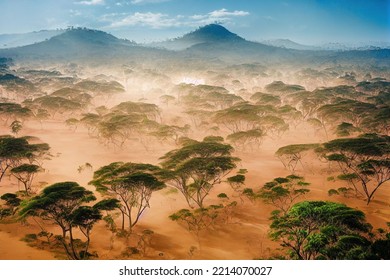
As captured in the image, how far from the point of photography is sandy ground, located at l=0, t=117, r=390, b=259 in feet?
65.1

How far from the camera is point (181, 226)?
2362 centimetres

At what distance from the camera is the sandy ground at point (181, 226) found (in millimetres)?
19828

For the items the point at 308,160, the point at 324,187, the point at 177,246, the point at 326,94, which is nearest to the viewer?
the point at 177,246

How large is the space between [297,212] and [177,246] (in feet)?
30.6

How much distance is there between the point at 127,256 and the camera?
19016 mm

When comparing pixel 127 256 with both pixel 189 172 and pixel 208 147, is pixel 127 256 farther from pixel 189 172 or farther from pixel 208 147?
pixel 208 147

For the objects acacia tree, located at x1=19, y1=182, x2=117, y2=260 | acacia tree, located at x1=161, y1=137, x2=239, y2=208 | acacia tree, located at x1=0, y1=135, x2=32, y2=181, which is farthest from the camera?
acacia tree, located at x1=0, y1=135, x2=32, y2=181

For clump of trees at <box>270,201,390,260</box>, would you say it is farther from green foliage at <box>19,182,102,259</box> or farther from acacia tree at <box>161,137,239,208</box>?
green foliage at <box>19,182,102,259</box>

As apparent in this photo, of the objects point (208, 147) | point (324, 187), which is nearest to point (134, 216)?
point (208, 147)

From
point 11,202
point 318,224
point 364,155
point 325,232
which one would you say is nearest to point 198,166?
point 318,224

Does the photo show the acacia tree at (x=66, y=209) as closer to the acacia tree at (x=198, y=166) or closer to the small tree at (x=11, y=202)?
the acacia tree at (x=198, y=166)

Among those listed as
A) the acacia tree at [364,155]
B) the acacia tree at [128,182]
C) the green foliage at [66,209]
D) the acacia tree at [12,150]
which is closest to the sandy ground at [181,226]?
the acacia tree at [364,155]

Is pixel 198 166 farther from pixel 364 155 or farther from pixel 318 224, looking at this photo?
pixel 364 155

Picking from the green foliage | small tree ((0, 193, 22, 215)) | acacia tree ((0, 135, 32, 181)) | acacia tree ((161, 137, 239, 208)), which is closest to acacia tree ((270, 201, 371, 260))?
acacia tree ((161, 137, 239, 208))
